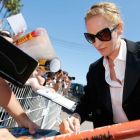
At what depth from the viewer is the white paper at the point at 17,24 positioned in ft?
10.6

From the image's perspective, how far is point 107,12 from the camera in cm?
240

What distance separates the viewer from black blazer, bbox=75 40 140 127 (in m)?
2.32

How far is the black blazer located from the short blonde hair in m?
0.20

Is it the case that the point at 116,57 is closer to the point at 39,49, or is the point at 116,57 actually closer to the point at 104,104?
the point at 104,104

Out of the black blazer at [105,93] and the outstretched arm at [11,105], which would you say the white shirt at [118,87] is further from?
the outstretched arm at [11,105]

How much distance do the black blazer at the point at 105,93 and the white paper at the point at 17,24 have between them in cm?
91

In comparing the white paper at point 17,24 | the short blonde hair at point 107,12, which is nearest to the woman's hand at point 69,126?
the short blonde hair at point 107,12

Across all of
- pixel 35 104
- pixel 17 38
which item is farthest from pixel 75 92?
pixel 17 38

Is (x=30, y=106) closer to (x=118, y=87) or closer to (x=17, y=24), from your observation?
(x=17, y=24)

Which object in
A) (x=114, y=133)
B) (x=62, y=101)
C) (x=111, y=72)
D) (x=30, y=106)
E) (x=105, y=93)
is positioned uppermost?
(x=114, y=133)

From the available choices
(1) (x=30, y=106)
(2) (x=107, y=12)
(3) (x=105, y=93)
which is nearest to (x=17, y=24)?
(2) (x=107, y=12)

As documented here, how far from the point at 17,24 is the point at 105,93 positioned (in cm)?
126

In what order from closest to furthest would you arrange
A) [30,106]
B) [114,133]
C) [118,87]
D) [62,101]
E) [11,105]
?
[114,133] < [11,105] < [118,87] < [62,101] < [30,106]

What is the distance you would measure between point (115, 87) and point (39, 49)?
2.65ft
